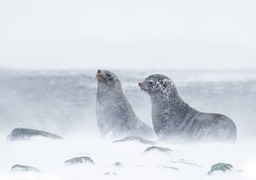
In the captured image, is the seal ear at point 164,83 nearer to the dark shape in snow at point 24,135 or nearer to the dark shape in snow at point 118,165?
the dark shape in snow at point 24,135

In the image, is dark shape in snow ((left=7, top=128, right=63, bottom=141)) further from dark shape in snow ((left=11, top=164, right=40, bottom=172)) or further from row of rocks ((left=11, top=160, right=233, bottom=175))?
dark shape in snow ((left=11, top=164, right=40, bottom=172))

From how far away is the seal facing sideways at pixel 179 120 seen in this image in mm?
11867

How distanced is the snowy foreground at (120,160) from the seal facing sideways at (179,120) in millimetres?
1344

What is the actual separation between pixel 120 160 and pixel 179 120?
12.6ft

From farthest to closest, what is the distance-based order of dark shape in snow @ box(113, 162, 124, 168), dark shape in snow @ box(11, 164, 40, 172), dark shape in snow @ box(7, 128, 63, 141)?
dark shape in snow @ box(7, 128, 63, 141)
dark shape in snow @ box(113, 162, 124, 168)
dark shape in snow @ box(11, 164, 40, 172)

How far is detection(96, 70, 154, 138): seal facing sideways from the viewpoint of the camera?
1324 cm

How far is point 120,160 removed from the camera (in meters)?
8.88

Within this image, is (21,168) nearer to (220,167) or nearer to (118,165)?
(118,165)

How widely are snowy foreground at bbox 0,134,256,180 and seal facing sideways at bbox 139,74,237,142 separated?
1.34 meters

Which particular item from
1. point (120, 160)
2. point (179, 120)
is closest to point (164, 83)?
point (179, 120)

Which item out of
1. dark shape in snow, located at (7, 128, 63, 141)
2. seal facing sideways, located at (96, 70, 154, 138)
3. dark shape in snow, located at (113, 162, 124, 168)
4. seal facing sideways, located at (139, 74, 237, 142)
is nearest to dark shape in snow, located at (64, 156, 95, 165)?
dark shape in snow, located at (113, 162, 124, 168)

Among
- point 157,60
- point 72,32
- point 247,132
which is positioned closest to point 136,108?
point 247,132

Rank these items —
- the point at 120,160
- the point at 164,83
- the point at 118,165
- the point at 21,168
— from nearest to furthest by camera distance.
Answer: the point at 21,168 < the point at 118,165 < the point at 120,160 < the point at 164,83

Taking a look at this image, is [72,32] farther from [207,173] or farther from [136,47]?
[207,173]
